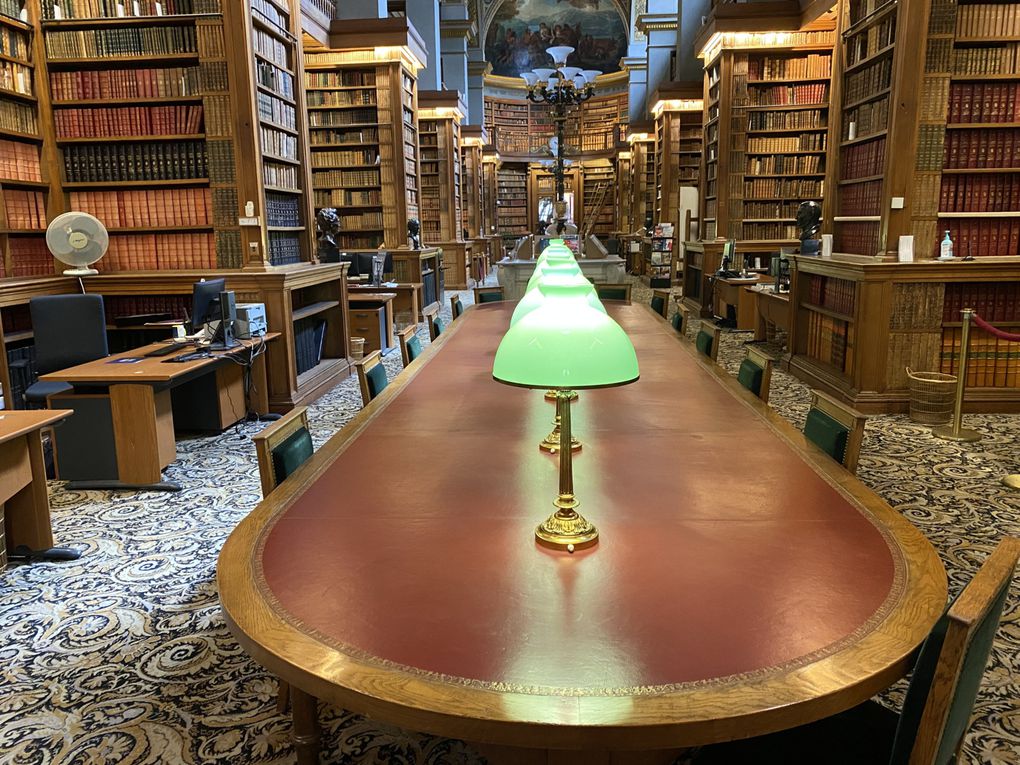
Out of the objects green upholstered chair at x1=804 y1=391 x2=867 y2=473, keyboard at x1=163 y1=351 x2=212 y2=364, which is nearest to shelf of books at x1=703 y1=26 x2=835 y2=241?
keyboard at x1=163 y1=351 x2=212 y2=364

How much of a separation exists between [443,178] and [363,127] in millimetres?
4196

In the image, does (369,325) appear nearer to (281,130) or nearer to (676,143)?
(281,130)

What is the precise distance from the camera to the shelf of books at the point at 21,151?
5473 mm

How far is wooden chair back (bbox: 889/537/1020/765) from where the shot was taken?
1103mm

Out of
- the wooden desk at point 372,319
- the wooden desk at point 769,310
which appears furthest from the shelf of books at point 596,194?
the wooden desk at point 372,319

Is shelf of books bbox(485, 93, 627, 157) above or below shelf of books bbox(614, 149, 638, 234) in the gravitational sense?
above

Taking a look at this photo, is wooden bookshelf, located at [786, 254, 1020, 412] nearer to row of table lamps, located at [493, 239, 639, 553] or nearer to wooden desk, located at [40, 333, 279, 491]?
wooden desk, located at [40, 333, 279, 491]

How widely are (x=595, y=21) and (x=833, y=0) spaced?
64.3ft

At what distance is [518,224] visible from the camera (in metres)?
25.8

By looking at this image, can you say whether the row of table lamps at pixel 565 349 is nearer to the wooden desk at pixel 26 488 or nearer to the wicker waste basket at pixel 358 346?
the wooden desk at pixel 26 488

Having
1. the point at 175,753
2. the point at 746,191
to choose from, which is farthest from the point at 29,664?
the point at 746,191

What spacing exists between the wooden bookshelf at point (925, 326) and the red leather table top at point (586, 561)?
3.51 m

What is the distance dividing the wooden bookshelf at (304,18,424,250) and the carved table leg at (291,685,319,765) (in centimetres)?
857

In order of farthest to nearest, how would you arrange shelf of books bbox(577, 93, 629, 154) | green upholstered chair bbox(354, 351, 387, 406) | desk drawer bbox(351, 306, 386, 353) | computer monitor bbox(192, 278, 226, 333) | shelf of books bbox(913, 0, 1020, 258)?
1. shelf of books bbox(577, 93, 629, 154)
2. desk drawer bbox(351, 306, 386, 353)
3. shelf of books bbox(913, 0, 1020, 258)
4. computer monitor bbox(192, 278, 226, 333)
5. green upholstered chair bbox(354, 351, 387, 406)
